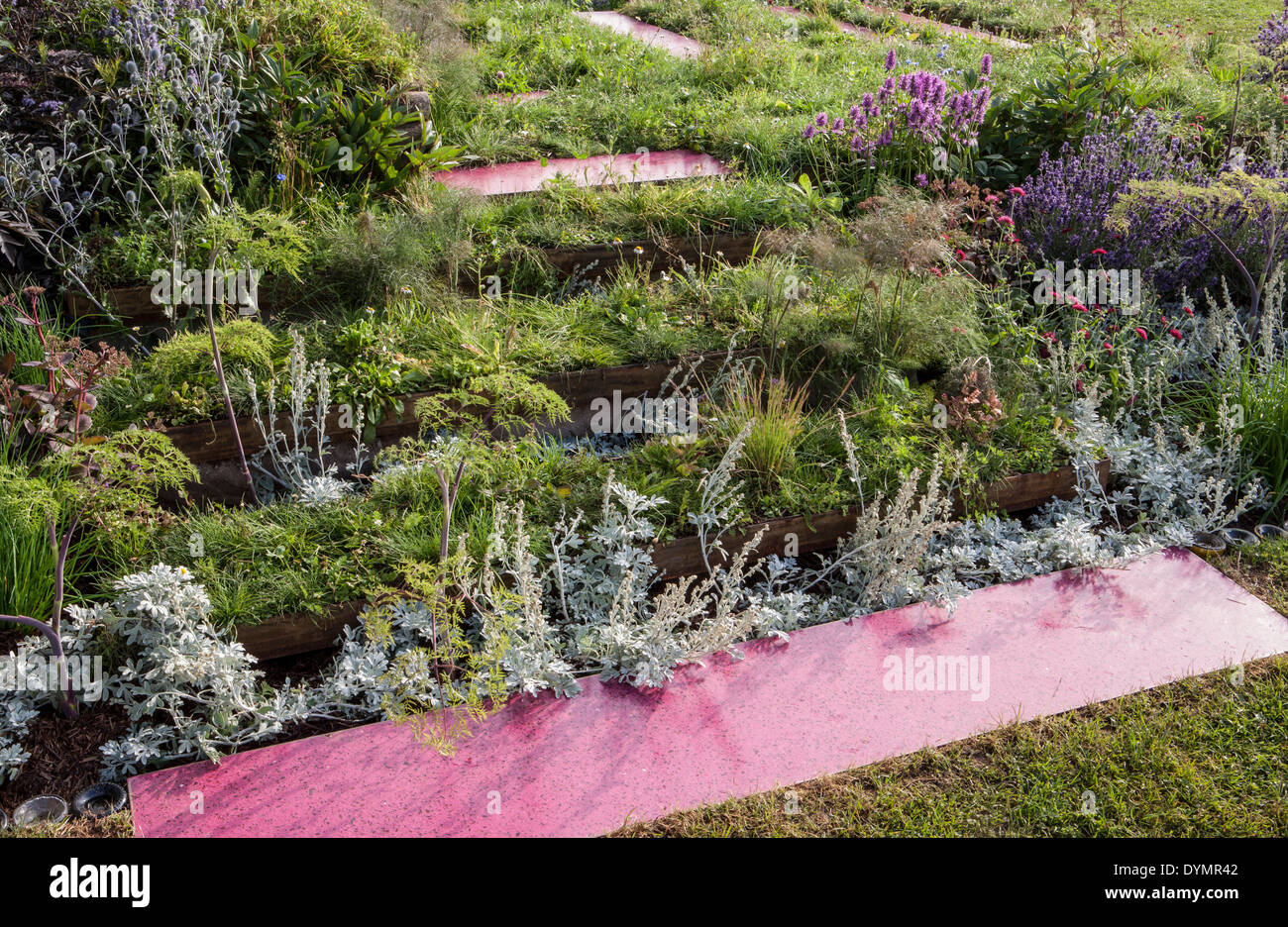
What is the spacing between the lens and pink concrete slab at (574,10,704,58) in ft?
27.4

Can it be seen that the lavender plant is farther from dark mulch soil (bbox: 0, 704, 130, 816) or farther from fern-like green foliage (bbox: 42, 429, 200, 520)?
dark mulch soil (bbox: 0, 704, 130, 816)

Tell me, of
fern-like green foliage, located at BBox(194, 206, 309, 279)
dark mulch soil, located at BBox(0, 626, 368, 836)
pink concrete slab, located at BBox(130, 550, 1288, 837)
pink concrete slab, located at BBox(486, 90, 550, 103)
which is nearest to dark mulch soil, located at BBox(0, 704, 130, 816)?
dark mulch soil, located at BBox(0, 626, 368, 836)

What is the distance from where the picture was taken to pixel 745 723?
304 centimetres

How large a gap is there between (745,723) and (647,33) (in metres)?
7.52

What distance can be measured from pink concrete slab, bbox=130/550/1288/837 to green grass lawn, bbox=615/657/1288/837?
7 cm

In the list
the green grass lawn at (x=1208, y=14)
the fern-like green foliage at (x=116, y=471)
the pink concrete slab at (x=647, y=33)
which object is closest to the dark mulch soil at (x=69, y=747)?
the fern-like green foliage at (x=116, y=471)

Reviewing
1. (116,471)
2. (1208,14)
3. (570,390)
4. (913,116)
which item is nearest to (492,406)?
(570,390)

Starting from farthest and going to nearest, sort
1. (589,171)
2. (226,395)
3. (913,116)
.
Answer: (589,171) < (913,116) < (226,395)

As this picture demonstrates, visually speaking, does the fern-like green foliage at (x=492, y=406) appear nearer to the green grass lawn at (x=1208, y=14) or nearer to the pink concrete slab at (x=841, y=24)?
the pink concrete slab at (x=841, y=24)

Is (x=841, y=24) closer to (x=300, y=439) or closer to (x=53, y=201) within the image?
(x=53, y=201)

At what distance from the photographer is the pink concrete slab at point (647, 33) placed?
8.35 meters

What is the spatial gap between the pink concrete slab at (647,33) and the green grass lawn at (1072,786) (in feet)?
20.8
